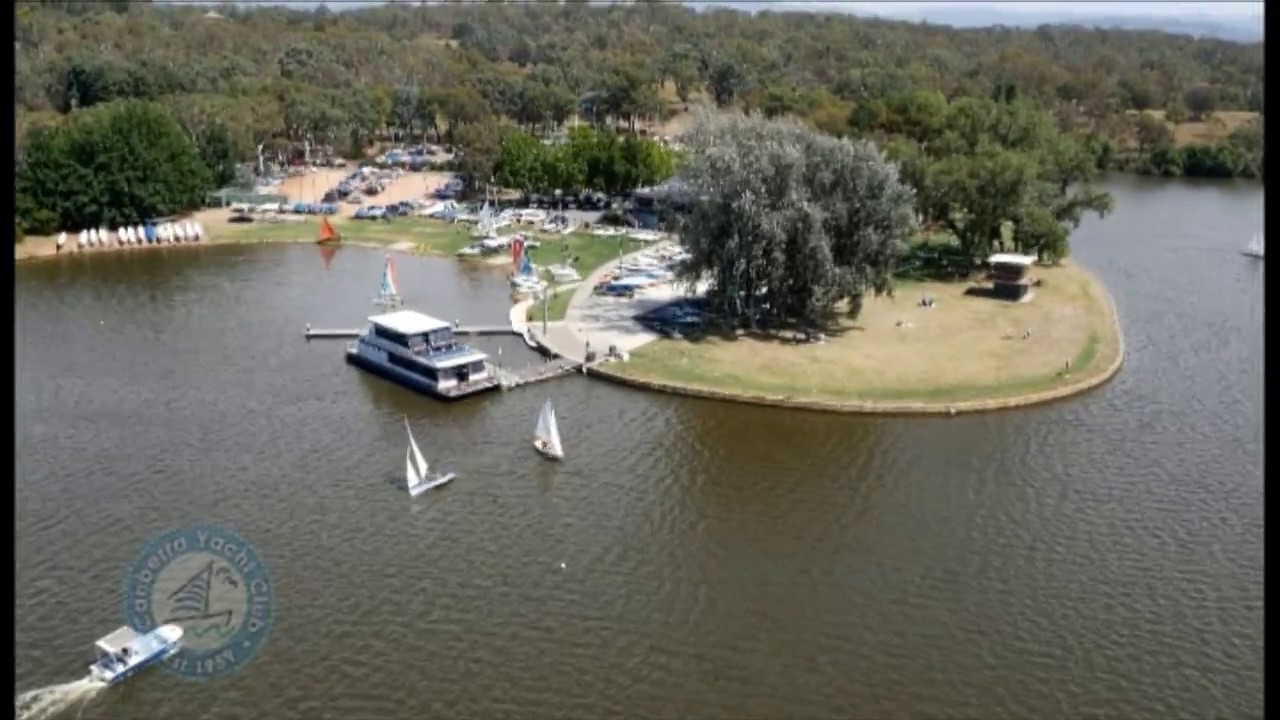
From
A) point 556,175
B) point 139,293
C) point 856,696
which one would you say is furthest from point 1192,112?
point 856,696

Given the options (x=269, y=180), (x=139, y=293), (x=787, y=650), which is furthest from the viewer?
(x=269, y=180)

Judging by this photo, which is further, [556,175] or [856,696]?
[556,175]

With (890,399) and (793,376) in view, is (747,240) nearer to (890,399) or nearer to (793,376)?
(793,376)

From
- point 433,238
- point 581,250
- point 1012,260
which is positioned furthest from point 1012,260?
point 433,238

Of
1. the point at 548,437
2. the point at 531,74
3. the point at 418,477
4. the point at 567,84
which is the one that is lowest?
the point at 418,477

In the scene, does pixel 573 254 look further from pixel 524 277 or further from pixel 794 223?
pixel 794 223

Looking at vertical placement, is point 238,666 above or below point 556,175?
below

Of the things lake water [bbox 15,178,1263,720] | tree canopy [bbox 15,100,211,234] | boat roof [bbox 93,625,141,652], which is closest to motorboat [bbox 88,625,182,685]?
boat roof [bbox 93,625,141,652]
